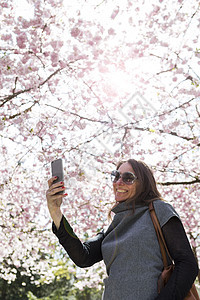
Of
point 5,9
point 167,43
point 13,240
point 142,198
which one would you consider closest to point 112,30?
point 167,43

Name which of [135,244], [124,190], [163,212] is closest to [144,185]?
[124,190]

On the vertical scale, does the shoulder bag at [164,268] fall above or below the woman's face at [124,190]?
below

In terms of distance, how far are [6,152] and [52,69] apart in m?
2.32

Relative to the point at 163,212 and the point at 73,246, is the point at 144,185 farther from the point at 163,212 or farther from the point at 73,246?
the point at 73,246

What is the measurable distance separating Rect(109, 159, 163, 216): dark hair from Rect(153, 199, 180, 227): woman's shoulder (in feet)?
0.26

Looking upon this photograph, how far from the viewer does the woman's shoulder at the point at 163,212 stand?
5.90 ft

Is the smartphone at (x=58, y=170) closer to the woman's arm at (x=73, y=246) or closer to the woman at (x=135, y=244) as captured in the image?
the woman at (x=135, y=244)

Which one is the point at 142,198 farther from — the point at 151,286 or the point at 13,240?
the point at 13,240

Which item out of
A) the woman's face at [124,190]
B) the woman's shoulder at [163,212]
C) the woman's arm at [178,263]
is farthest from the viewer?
the woman's face at [124,190]

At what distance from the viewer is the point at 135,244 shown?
1.81 m

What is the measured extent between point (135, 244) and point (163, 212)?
23cm

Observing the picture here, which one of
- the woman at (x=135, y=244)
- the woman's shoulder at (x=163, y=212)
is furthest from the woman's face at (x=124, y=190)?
the woman's shoulder at (x=163, y=212)

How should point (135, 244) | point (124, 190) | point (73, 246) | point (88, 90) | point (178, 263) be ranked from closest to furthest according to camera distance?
point (178, 263) → point (135, 244) → point (73, 246) → point (124, 190) → point (88, 90)

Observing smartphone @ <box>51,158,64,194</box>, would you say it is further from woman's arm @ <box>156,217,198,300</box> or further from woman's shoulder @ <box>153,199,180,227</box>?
woman's arm @ <box>156,217,198,300</box>
